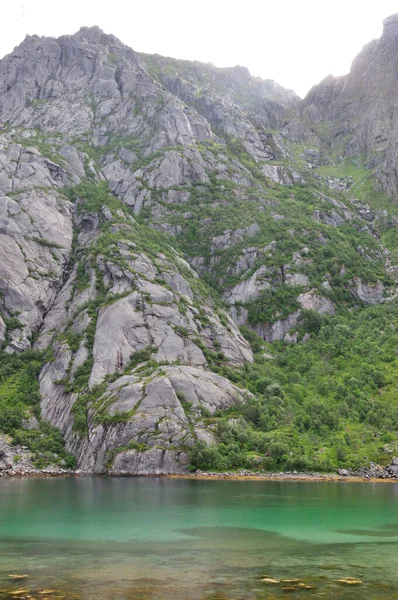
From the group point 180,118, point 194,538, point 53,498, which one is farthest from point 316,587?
point 180,118

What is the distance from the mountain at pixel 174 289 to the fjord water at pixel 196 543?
27.3 meters

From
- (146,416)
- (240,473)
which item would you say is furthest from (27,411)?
(240,473)

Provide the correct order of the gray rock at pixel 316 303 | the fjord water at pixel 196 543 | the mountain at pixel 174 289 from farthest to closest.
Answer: the gray rock at pixel 316 303, the mountain at pixel 174 289, the fjord water at pixel 196 543

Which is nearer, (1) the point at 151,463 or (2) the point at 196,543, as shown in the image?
(2) the point at 196,543

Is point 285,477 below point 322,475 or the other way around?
below

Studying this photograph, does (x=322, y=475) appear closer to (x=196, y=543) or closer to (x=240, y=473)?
(x=240, y=473)

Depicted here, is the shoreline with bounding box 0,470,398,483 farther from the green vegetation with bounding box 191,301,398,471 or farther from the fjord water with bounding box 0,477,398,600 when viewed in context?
the fjord water with bounding box 0,477,398,600

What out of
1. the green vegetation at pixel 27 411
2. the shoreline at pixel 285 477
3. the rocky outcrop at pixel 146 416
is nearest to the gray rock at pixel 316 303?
the rocky outcrop at pixel 146 416

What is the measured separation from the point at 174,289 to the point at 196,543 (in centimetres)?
8864

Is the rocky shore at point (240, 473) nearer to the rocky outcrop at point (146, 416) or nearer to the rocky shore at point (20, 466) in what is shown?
the rocky shore at point (20, 466)

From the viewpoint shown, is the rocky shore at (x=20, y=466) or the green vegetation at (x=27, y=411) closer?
the rocky shore at (x=20, y=466)

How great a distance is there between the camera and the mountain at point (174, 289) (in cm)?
8238

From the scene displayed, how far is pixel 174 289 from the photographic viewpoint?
117 meters

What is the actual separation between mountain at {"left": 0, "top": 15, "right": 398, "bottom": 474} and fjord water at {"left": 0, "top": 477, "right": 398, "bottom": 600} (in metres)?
27.3
